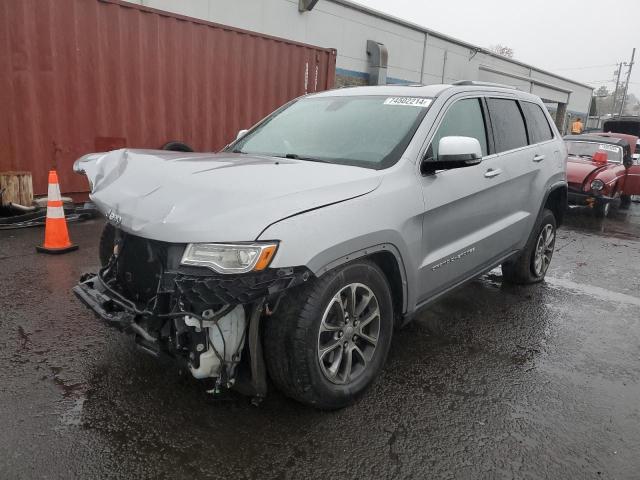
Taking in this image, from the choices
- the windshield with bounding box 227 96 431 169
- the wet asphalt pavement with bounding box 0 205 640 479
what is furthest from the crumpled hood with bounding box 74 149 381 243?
the wet asphalt pavement with bounding box 0 205 640 479

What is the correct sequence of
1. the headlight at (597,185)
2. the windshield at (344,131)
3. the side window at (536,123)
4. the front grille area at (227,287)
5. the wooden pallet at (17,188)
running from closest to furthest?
the front grille area at (227,287) < the windshield at (344,131) < the side window at (536,123) < the wooden pallet at (17,188) < the headlight at (597,185)

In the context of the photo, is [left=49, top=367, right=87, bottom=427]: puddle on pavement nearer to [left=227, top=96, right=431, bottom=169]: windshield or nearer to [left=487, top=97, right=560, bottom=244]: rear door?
[left=227, top=96, right=431, bottom=169]: windshield

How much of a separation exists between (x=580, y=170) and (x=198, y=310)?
912cm

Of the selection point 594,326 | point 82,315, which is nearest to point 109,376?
point 82,315

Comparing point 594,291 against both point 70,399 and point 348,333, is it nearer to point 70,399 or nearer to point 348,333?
point 348,333

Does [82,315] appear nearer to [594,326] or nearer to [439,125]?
[439,125]

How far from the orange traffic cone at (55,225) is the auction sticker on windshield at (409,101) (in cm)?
368

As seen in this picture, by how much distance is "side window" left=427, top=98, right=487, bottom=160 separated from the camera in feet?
10.9

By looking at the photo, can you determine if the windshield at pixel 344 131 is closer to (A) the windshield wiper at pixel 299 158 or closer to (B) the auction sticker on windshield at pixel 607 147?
(A) the windshield wiper at pixel 299 158

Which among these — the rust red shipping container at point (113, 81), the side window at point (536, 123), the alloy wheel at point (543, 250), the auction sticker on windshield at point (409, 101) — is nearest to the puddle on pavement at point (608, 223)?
the alloy wheel at point (543, 250)

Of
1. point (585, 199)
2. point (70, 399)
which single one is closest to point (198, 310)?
point (70, 399)

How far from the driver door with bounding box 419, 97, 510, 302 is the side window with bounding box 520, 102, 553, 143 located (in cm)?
92

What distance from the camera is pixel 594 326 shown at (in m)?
4.20

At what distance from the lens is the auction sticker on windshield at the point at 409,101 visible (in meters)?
3.39
